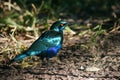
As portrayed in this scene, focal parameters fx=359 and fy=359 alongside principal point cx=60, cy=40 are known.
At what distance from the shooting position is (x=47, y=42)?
15.2ft

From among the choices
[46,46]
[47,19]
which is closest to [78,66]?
[46,46]

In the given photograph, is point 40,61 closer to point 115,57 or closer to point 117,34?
point 115,57

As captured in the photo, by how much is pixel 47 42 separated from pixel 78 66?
518 mm

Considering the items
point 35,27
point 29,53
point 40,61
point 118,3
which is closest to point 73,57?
point 40,61

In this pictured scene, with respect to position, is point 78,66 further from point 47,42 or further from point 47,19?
point 47,19

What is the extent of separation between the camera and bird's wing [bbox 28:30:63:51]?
15.0 feet

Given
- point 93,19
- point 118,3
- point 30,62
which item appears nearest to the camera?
point 30,62

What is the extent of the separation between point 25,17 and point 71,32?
99 centimetres

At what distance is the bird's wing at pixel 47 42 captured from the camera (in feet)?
15.0

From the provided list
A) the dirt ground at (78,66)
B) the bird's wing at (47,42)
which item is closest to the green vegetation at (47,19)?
the dirt ground at (78,66)

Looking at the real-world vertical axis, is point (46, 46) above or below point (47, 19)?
below

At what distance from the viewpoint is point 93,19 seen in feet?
23.1

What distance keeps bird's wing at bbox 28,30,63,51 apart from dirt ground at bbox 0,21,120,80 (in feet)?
0.96

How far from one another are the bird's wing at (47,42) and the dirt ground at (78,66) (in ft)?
0.96
